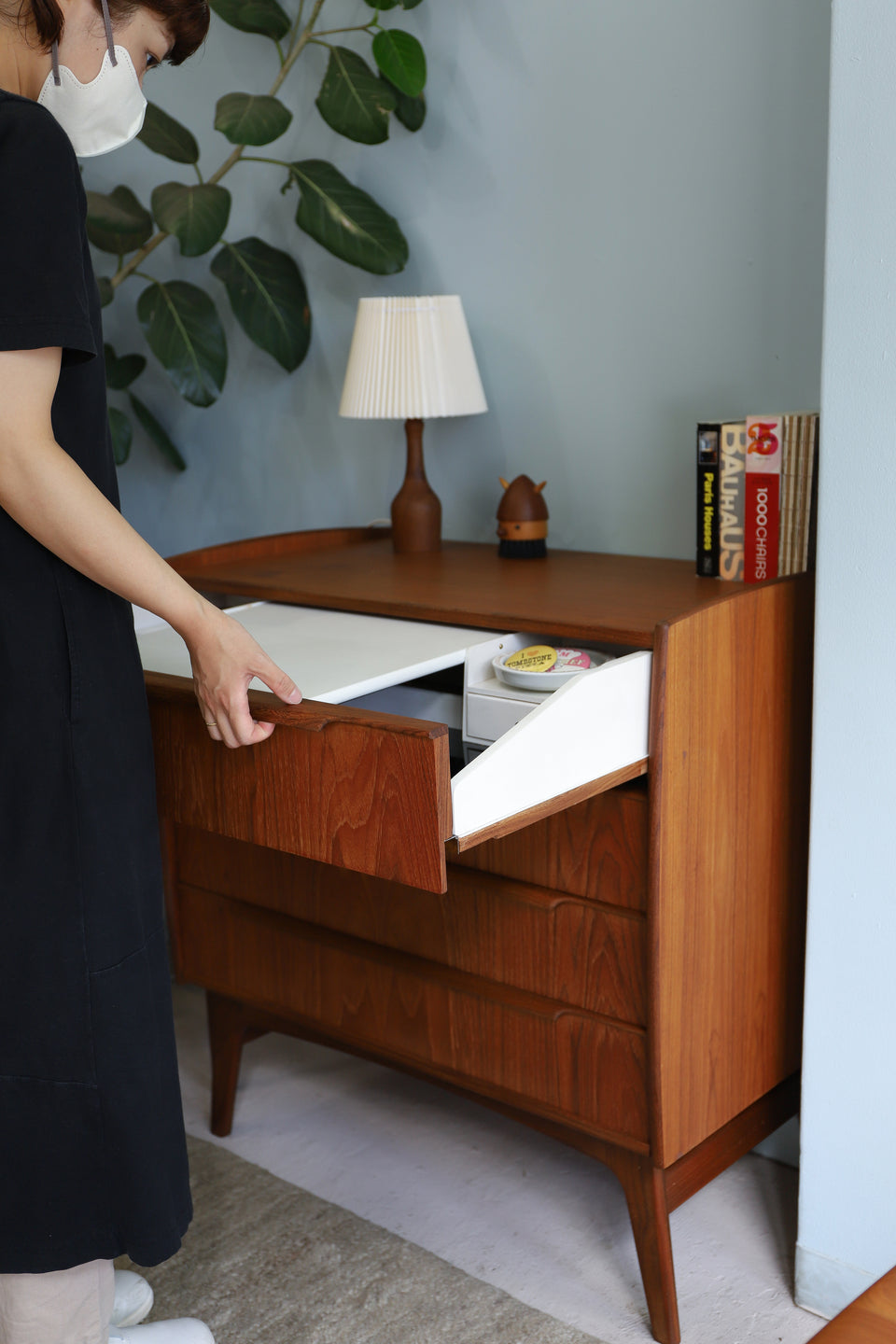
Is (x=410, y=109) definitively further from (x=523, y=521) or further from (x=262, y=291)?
(x=523, y=521)

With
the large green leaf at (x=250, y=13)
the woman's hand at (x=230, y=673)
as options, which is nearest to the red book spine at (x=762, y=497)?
the woman's hand at (x=230, y=673)

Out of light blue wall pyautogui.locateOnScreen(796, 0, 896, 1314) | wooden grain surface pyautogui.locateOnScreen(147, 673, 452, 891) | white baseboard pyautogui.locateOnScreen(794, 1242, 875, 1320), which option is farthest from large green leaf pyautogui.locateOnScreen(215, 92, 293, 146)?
white baseboard pyautogui.locateOnScreen(794, 1242, 875, 1320)

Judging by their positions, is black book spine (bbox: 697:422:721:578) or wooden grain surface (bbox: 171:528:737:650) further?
black book spine (bbox: 697:422:721:578)

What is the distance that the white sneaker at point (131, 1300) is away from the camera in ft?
5.11

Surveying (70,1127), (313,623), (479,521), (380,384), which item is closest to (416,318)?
(380,384)

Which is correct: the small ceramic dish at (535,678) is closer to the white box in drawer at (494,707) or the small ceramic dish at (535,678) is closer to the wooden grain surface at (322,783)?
the white box in drawer at (494,707)

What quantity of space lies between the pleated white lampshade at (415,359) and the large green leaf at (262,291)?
1.12 ft

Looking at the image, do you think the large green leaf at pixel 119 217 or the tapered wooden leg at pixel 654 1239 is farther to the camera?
the large green leaf at pixel 119 217

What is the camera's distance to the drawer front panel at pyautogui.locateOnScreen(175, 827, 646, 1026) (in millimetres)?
1481

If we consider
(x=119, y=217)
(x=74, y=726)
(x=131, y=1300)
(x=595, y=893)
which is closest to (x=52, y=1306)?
(x=131, y=1300)

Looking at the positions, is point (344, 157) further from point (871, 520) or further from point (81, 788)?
point (81, 788)

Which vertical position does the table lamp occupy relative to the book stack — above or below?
above

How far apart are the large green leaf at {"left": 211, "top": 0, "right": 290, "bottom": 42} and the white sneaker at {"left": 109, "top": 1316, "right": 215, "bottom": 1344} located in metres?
1.95

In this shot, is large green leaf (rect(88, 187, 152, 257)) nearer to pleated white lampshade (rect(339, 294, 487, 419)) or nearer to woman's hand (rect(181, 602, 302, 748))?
pleated white lampshade (rect(339, 294, 487, 419))
